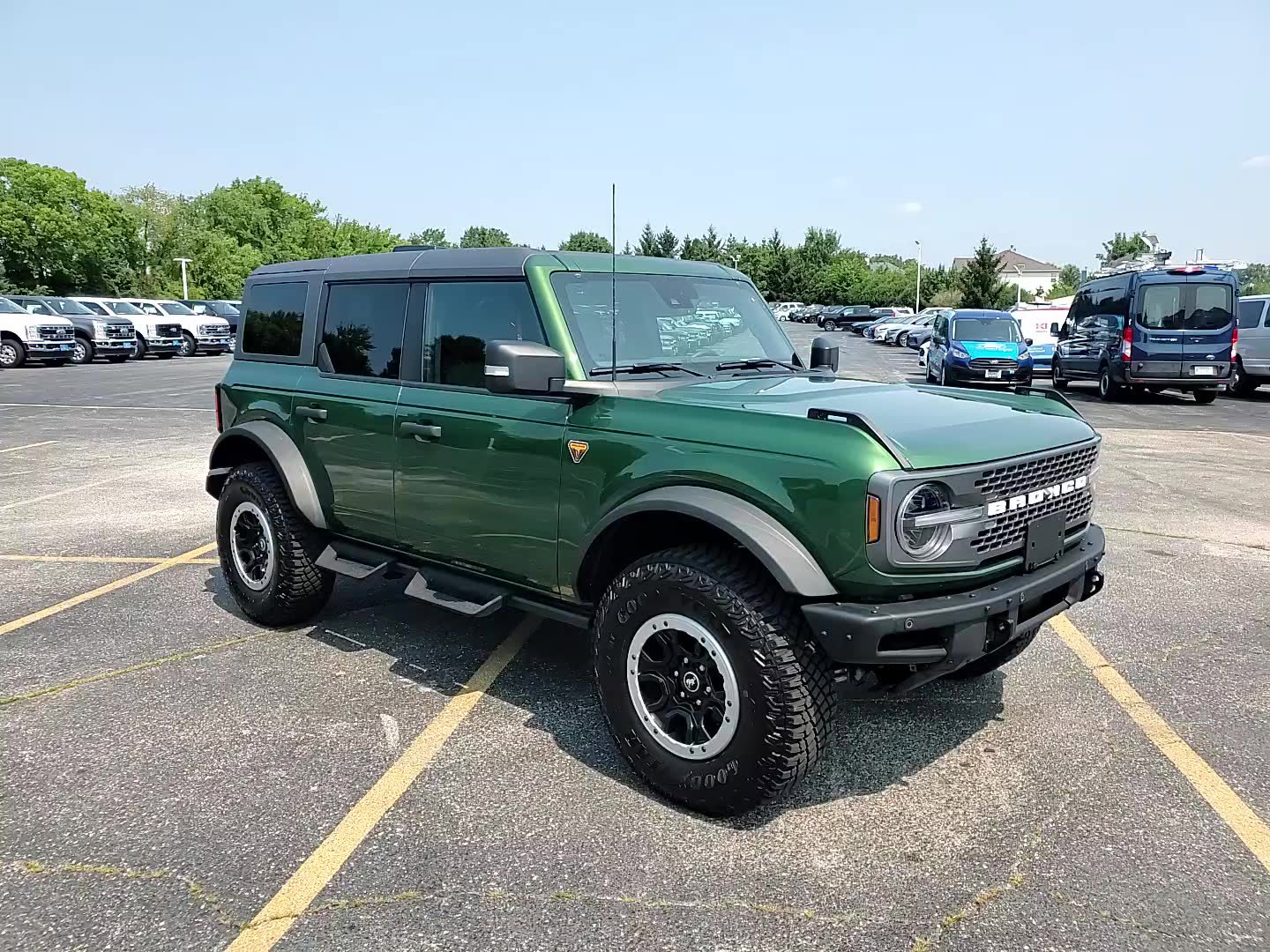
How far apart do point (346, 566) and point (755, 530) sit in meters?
2.46

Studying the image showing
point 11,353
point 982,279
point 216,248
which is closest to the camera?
point 11,353

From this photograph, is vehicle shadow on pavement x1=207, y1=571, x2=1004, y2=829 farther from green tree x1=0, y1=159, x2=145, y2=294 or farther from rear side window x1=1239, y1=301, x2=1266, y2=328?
green tree x1=0, y1=159, x2=145, y2=294

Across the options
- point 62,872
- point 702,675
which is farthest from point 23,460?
point 702,675

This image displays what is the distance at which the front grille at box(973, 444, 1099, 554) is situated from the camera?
3.25 meters

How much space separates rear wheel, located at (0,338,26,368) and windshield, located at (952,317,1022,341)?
74.9 ft

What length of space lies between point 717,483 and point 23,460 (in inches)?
413

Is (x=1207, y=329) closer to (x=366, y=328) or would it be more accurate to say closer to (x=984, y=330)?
Answer: (x=984, y=330)

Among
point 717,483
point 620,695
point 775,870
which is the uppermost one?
point 717,483

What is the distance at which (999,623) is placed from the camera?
3.23 m

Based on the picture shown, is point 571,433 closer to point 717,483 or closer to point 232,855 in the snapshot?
point 717,483

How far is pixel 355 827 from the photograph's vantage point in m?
3.26

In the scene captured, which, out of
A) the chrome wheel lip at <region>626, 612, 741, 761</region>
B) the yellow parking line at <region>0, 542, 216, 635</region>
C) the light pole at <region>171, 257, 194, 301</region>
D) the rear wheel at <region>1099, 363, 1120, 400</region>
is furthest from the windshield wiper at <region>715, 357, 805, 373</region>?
the light pole at <region>171, 257, 194, 301</region>

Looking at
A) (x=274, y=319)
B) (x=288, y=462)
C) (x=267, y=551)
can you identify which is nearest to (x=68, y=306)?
(x=274, y=319)

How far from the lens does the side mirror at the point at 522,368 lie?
352 centimetres
